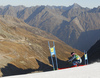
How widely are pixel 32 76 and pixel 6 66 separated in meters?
42.3

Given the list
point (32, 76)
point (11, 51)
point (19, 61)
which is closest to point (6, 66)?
point (19, 61)

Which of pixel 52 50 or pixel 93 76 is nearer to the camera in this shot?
pixel 93 76

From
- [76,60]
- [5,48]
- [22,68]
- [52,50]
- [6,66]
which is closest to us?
[76,60]

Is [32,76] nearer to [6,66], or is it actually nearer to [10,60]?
[6,66]

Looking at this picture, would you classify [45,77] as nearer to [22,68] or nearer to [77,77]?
[77,77]

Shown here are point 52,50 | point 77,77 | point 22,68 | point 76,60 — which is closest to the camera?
point 77,77

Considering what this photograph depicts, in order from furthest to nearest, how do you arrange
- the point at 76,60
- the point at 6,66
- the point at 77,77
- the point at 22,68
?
the point at 22,68
the point at 6,66
the point at 76,60
the point at 77,77

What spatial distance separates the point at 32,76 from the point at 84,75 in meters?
3.31

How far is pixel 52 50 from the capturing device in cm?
2361

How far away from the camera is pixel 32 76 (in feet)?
35.8

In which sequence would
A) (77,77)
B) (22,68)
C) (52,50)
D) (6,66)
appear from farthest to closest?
1. (22,68)
2. (6,66)
3. (52,50)
4. (77,77)

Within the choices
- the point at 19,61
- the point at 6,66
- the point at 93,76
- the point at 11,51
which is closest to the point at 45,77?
the point at 93,76

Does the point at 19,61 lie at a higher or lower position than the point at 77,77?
lower

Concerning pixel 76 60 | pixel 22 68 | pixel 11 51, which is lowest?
pixel 22 68
